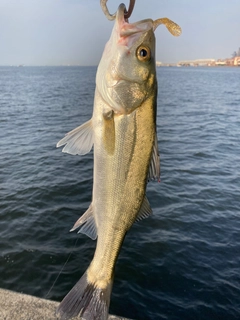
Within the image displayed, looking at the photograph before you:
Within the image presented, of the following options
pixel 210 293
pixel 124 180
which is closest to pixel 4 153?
pixel 210 293

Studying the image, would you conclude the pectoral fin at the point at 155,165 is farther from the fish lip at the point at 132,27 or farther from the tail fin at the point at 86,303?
the tail fin at the point at 86,303

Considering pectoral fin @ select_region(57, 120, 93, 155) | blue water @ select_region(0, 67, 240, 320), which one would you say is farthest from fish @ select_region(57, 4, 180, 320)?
blue water @ select_region(0, 67, 240, 320)

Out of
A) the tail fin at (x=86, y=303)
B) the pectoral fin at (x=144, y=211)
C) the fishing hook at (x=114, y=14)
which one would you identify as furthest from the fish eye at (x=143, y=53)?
the tail fin at (x=86, y=303)

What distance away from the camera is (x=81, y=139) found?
8.96ft

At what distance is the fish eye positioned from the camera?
2473 millimetres

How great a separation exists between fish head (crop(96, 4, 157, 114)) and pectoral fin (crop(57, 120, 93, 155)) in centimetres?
33

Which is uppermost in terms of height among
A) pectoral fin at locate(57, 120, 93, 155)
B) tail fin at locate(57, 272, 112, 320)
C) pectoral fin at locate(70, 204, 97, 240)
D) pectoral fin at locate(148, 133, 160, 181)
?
pectoral fin at locate(57, 120, 93, 155)

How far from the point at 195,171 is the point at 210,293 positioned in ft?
24.3

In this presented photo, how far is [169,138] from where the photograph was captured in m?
19.5

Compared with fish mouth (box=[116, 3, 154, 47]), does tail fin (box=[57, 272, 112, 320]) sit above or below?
below

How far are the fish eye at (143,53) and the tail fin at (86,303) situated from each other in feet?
6.84

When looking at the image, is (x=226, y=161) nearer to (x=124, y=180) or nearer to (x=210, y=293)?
(x=210, y=293)

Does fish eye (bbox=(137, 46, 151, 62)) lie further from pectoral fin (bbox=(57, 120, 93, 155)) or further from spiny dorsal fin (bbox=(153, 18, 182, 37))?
pectoral fin (bbox=(57, 120, 93, 155))

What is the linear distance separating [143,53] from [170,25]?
30cm
